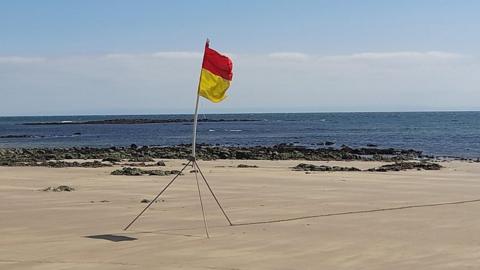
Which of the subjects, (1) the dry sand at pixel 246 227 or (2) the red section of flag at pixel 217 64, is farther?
(2) the red section of flag at pixel 217 64

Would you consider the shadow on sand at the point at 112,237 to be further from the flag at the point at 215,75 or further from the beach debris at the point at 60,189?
the beach debris at the point at 60,189

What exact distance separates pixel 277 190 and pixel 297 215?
509 cm

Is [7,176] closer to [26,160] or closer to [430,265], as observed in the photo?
[26,160]

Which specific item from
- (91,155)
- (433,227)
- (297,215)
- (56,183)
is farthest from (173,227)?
(91,155)

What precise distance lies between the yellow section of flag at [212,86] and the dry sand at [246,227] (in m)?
2.21

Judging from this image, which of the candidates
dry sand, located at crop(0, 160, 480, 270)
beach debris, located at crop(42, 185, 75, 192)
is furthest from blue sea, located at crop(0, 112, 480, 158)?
dry sand, located at crop(0, 160, 480, 270)

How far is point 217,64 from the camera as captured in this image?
1060 cm

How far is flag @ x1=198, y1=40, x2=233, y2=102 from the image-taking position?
34.6ft

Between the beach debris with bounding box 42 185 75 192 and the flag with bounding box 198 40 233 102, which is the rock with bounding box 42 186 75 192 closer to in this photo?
the beach debris with bounding box 42 185 75 192

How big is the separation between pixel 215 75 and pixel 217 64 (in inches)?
7.1

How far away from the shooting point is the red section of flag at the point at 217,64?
10.6 metres

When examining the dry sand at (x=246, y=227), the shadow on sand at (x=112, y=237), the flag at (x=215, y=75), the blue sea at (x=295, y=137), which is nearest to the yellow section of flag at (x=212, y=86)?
the flag at (x=215, y=75)

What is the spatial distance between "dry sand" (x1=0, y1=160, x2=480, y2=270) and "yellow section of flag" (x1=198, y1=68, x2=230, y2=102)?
2.21 m

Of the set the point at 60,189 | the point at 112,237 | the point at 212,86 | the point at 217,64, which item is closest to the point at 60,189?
the point at 60,189
